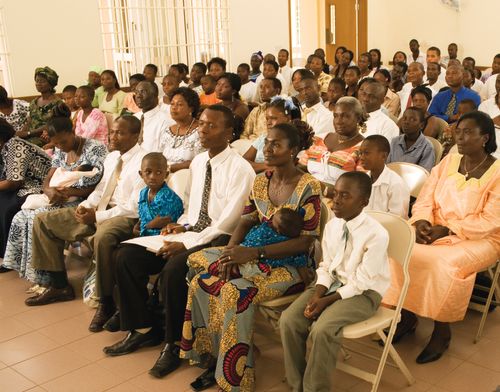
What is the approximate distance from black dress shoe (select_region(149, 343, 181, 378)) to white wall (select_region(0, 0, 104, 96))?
6.39 m

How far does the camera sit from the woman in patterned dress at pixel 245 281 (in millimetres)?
2934

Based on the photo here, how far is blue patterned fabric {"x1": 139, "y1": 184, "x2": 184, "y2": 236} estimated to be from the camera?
3.77 meters

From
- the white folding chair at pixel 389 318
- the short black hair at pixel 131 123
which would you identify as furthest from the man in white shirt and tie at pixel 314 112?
the white folding chair at pixel 389 318

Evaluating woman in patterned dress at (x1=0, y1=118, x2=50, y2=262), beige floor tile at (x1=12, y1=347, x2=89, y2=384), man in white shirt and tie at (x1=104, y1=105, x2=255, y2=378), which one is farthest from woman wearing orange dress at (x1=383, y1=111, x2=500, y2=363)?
woman in patterned dress at (x1=0, y1=118, x2=50, y2=262)

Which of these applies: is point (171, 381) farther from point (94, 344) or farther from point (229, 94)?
point (229, 94)

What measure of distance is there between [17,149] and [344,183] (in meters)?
3.03

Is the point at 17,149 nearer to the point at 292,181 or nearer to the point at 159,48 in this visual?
the point at 292,181

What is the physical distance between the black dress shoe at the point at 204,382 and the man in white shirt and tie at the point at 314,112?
2783 millimetres

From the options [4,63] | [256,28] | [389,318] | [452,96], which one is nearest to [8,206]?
[389,318]

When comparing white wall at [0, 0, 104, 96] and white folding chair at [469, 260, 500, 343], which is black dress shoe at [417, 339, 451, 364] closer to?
white folding chair at [469, 260, 500, 343]

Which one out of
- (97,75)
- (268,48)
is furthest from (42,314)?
(268,48)

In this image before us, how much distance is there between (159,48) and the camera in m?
10.2

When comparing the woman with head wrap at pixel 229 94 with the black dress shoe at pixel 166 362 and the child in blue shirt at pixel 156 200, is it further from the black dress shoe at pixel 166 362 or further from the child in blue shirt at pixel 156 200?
the black dress shoe at pixel 166 362

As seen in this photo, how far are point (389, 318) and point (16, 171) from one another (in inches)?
131
